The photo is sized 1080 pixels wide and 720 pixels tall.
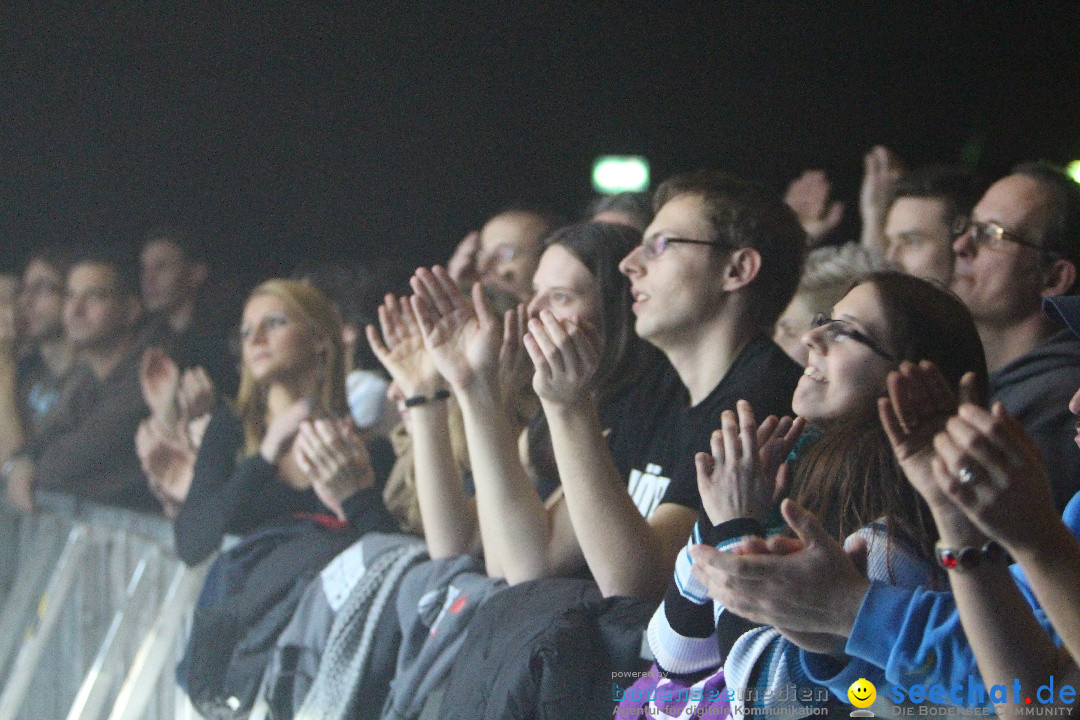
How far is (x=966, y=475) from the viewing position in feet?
3.28

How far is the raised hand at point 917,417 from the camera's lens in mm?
1063

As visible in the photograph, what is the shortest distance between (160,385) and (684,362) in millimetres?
2607

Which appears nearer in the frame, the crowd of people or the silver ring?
the silver ring

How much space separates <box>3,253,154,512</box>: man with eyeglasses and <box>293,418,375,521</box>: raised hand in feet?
4.27

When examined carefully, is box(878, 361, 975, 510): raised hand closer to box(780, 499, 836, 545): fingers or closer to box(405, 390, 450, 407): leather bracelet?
box(780, 499, 836, 545): fingers

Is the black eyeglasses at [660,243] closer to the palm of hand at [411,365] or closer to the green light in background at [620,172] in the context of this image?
the palm of hand at [411,365]

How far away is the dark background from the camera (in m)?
4.29

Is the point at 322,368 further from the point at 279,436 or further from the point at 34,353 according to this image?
the point at 34,353

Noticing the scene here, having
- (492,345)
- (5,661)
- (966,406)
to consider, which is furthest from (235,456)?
(966,406)

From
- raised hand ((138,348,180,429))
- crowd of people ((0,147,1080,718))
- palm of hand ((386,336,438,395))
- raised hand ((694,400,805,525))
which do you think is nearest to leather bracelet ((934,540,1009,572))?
crowd of people ((0,147,1080,718))

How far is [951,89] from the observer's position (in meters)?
4.14

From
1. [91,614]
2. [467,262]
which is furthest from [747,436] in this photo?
[91,614]

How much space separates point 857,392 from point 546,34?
10.7 ft

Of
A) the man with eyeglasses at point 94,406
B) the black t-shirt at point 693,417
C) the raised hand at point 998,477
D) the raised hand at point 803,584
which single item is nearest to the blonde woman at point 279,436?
the man with eyeglasses at point 94,406
